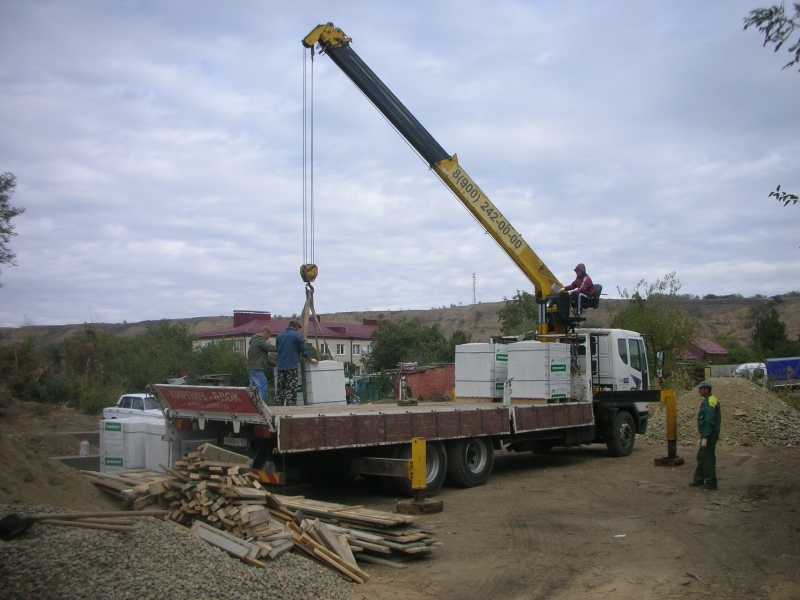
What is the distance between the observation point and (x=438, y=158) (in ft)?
49.6

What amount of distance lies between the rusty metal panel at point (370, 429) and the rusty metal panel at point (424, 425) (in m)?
0.64

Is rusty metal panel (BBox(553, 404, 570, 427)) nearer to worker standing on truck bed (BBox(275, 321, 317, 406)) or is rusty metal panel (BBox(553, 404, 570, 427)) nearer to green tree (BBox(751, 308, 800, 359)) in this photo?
worker standing on truck bed (BBox(275, 321, 317, 406))

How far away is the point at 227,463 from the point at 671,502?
262 inches

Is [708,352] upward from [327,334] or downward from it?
downward

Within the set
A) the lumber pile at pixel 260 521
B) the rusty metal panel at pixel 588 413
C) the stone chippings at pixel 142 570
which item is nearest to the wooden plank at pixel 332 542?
the lumber pile at pixel 260 521

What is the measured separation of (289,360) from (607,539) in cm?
570

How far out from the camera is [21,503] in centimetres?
693

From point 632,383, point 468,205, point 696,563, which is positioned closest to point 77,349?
point 468,205

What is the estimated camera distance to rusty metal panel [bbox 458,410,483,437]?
430 inches

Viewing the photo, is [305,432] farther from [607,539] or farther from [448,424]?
[607,539]

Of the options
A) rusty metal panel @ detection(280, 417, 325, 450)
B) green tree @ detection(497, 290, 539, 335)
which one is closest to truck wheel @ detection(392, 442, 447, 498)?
rusty metal panel @ detection(280, 417, 325, 450)

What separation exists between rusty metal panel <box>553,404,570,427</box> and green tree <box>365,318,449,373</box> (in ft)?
117

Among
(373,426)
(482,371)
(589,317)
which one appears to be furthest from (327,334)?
(373,426)

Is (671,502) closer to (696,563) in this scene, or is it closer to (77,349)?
(696,563)
